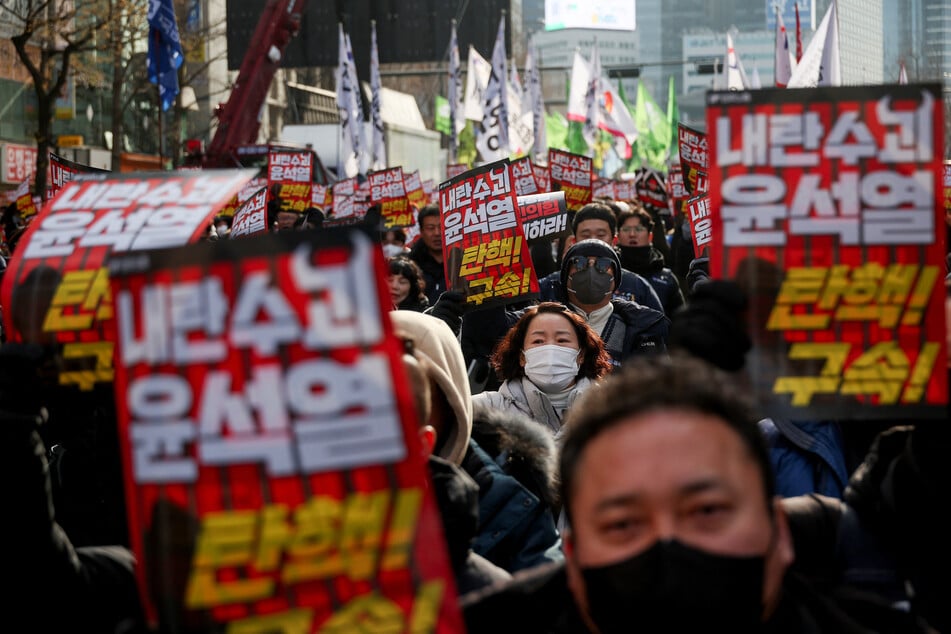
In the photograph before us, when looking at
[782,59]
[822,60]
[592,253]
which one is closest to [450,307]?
[592,253]

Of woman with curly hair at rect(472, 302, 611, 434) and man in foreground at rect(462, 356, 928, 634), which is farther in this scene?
woman with curly hair at rect(472, 302, 611, 434)

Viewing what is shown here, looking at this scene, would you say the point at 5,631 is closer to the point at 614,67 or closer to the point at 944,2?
the point at 944,2

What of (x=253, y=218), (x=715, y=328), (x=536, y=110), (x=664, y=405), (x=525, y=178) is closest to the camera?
(x=664, y=405)

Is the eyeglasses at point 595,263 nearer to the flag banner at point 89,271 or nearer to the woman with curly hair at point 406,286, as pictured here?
the woman with curly hair at point 406,286

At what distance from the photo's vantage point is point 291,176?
13.9 m

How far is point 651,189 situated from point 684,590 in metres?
15.0

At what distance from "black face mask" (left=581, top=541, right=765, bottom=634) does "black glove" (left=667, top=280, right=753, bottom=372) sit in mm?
381

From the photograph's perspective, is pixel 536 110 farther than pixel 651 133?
No

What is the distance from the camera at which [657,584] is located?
1.75m

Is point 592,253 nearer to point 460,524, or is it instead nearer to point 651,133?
point 460,524

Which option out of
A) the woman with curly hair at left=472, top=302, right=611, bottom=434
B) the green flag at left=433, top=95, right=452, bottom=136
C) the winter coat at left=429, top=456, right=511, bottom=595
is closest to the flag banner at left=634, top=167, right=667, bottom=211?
the woman with curly hair at left=472, top=302, right=611, bottom=434

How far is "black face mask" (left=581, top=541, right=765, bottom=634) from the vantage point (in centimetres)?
174

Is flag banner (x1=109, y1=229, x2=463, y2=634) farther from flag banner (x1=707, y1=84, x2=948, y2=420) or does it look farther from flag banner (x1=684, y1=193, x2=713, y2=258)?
flag banner (x1=684, y1=193, x2=713, y2=258)

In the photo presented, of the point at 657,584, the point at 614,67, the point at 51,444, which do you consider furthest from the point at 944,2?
the point at 657,584
